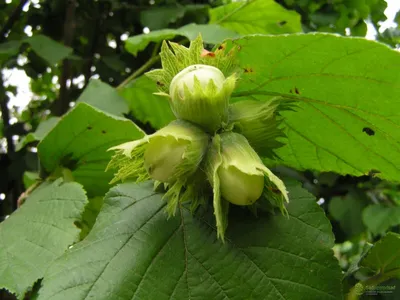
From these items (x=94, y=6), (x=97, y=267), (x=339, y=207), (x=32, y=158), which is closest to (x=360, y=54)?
(x=97, y=267)

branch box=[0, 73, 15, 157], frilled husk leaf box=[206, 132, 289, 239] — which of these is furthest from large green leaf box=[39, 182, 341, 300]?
branch box=[0, 73, 15, 157]

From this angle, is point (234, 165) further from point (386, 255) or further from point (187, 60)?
point (386, 255)

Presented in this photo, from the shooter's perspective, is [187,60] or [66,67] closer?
[187,60]

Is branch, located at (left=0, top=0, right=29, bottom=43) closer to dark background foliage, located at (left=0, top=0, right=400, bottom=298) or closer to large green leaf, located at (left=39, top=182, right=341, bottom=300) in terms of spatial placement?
dark background foliage, located at (left=0, top=0, right=400, bottom=298)

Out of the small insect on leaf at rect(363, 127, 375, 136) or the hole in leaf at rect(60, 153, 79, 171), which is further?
the hole in leaf at rect(60, 153, 79, 171)

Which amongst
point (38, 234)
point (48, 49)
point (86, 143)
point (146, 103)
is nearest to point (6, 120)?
point (48, 49)
